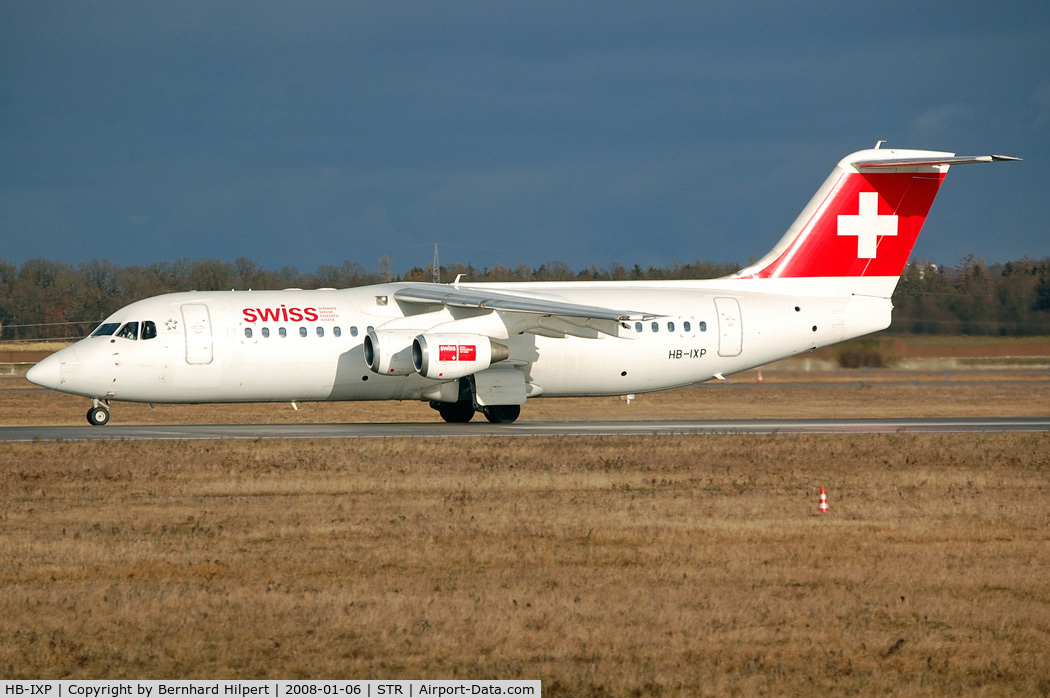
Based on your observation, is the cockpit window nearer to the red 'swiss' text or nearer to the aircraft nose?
the aircraft nose

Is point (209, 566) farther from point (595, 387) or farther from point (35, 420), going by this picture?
point (35, 420)

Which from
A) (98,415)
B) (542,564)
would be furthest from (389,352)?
(542,564)

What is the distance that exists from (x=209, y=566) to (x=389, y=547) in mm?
1967

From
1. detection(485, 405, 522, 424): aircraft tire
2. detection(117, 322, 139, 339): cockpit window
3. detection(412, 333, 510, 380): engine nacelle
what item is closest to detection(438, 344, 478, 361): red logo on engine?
detection(412, 333, 510, 380): engine nacelle

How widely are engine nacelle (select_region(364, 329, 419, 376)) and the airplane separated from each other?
3 cm

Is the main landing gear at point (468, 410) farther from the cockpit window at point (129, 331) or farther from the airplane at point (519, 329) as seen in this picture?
the cockpit window at point (129, 331)

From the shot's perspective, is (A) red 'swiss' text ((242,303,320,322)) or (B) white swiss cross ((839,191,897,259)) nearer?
(A) red 'swiss' text ((242,303,320,322))

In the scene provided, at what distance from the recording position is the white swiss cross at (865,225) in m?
29.6

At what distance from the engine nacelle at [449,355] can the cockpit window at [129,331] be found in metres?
6.03

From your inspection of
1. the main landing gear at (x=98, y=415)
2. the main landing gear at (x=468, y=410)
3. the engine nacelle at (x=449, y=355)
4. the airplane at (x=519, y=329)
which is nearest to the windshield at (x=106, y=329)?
the airplane at (x=519, y=329)

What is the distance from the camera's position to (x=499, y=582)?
37.0 ft

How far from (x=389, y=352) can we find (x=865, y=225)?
12.5 metres

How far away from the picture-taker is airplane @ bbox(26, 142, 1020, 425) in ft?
84.2

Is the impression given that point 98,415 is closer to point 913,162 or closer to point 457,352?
point 457,352
